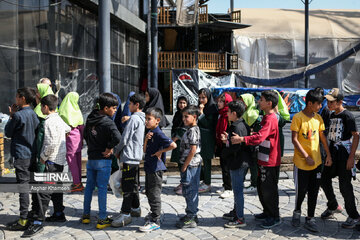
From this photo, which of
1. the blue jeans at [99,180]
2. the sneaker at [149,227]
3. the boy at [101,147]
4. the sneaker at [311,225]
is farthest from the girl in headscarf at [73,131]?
the sneaker at [311,225]

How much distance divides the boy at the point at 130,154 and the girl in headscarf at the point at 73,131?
145cm

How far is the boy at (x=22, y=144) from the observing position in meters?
4.76

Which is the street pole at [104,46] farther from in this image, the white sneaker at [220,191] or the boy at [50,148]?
the white sneaker at [220,191]

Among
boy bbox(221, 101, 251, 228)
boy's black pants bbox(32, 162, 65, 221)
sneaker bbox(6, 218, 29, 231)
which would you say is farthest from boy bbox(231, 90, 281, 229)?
sneaker bbox(6, 218, 29, 231)

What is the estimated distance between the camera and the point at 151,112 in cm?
489

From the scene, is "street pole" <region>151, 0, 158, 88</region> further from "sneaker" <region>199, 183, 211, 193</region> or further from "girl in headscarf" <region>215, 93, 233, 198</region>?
"sneaker" <region>199, 183, 211, 193</region>

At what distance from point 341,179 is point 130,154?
247cm

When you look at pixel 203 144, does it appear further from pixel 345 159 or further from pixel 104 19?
pixel 104 19

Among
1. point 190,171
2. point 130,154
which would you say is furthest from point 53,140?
point 190,171

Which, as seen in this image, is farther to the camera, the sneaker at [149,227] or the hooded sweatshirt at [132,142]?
the hooded sweatshirt at [132,142]

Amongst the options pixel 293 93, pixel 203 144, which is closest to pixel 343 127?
pixel 203 144

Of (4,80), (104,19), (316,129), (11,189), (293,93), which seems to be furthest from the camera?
(293,93)

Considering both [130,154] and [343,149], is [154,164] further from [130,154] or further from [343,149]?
[343,149]

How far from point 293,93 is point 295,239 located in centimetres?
1430
